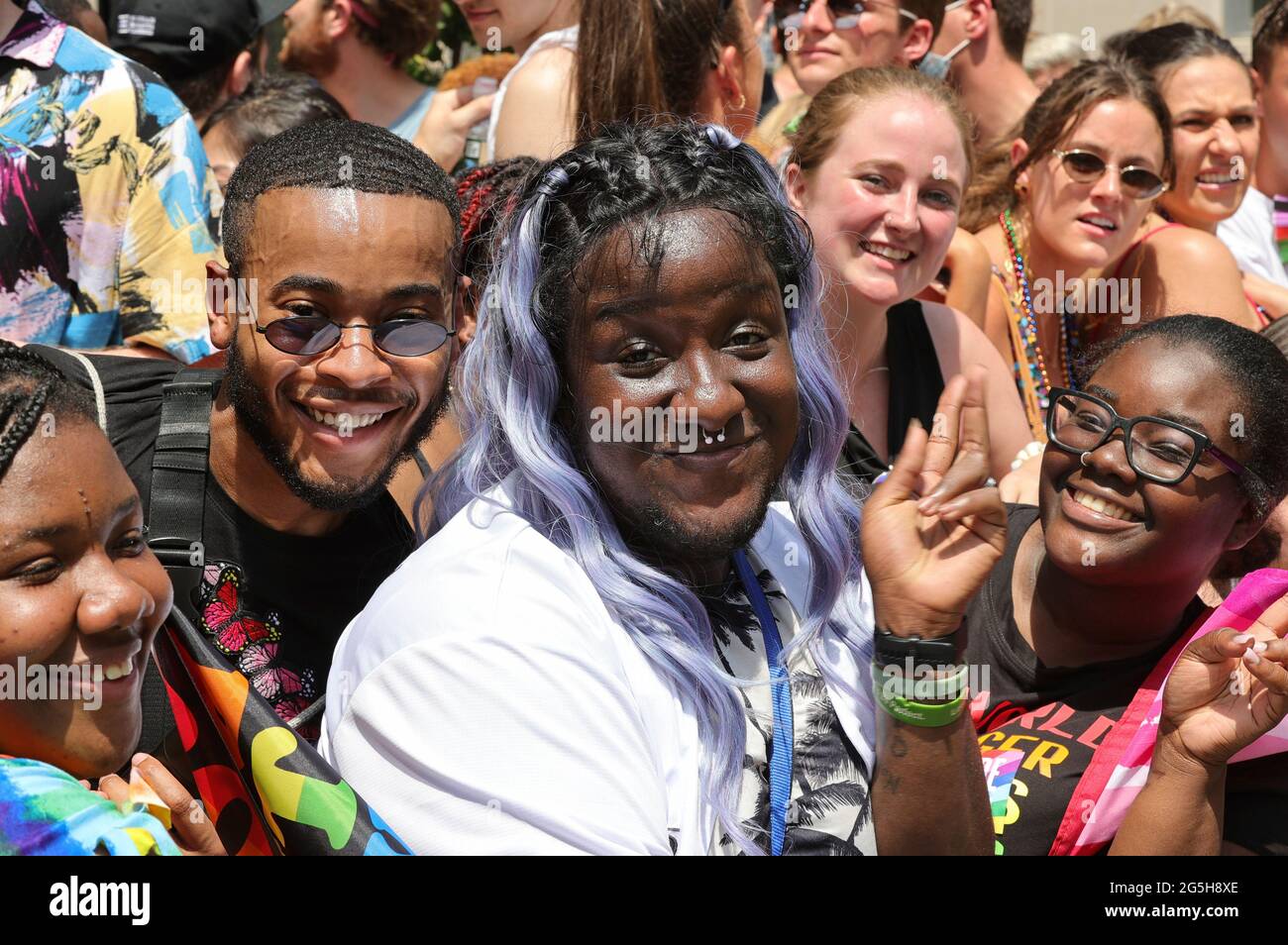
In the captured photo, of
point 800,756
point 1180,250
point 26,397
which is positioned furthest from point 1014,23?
point 26,397

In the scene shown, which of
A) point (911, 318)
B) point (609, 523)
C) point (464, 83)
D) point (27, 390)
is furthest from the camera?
point (464, 83)

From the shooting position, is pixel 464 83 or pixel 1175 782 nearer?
pixel 1175 782

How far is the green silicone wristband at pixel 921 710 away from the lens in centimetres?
206

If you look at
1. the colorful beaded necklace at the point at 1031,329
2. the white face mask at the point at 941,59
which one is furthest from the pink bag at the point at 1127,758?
the white face mask at the point at 941,59

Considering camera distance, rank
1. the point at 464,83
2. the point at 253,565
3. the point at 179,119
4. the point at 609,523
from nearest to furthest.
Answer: the point at 609,523 → the point at 253,565 → the point at 179,119 → the point at 464,83

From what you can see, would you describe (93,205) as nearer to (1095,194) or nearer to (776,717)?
(776,717)

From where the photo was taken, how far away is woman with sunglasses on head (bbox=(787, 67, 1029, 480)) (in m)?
A: 3.63

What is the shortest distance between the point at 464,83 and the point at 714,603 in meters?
3.09

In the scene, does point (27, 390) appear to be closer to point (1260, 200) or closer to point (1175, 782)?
point (1175, 782)

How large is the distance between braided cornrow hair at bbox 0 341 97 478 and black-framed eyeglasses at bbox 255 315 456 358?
0.57m

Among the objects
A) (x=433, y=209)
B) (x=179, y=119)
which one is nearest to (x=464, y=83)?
(x=179, y=119)

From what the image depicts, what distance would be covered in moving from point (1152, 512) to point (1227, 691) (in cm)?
39

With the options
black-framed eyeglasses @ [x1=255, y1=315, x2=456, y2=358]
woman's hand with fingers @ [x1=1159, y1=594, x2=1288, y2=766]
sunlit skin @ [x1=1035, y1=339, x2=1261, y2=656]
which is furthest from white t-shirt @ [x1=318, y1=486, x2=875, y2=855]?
sunlit skin @ [x1=1035, y1=339, x2=1261, y2=656]
